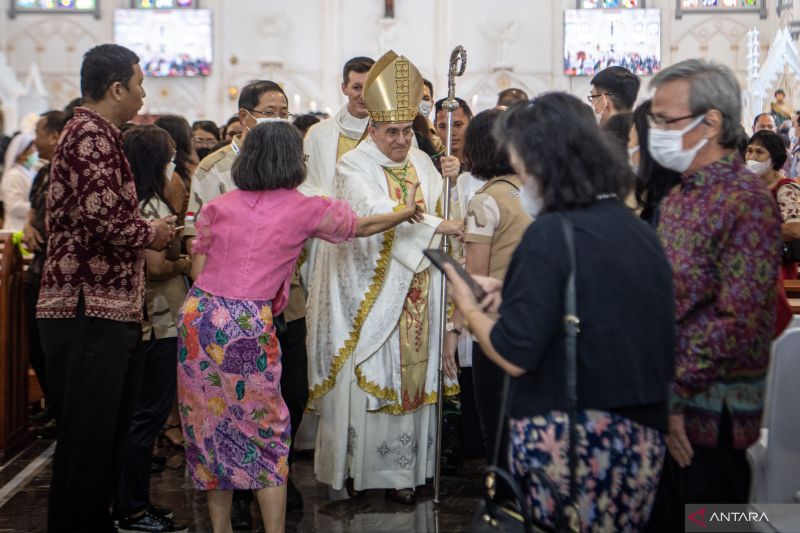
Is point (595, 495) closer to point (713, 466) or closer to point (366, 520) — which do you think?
point (713, 466)

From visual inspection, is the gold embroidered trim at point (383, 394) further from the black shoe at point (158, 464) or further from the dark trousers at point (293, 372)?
the black shoe at point (158, 464)

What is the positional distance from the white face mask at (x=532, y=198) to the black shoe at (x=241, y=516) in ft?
8.29

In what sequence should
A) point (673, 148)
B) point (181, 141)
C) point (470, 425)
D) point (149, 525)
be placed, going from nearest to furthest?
1. point (673, 148)
2. point (149, 525)
3. point (470, 425)
4. point (181, 141)

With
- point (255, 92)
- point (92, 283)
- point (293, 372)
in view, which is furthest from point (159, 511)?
point (255, 92)

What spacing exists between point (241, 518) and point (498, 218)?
1723 mm

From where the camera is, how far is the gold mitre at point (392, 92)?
4852 mm

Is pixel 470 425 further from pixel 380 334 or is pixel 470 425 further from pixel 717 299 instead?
pixel 717 299

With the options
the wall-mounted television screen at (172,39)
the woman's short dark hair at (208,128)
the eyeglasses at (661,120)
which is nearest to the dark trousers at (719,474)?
the eyeglasses at (661,120)

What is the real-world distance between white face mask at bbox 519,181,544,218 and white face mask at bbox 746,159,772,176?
4.26m

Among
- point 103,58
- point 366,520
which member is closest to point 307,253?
point 366,520

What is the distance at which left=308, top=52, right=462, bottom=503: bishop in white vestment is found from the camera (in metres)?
4.93

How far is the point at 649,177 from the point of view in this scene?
130 inches

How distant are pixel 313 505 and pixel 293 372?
2.27 feet

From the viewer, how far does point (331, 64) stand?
18.9 metres
